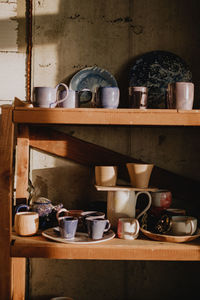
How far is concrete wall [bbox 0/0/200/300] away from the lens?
5.51ft

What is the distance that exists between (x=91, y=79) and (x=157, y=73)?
1.19 ft

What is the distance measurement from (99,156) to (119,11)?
0.82 metres

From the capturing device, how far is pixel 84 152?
167cm

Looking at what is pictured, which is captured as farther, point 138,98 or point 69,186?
point 69,186

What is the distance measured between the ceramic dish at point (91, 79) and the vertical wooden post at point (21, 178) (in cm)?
36

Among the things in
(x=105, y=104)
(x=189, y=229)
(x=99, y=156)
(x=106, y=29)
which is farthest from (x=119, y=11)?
(x=189, y=229)

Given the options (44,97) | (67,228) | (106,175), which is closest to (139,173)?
(106,175)

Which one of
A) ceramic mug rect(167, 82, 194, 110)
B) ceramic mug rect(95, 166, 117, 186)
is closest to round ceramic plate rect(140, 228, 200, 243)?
ceramic mug rect(95, 166, 117, 186)

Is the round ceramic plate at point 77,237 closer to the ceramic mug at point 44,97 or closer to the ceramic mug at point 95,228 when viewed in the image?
the ceramic mug at point 95,228

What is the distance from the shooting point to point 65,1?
5.54 ft

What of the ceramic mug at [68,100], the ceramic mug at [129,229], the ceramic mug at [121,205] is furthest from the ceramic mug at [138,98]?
the ceramic mug at [129,229]

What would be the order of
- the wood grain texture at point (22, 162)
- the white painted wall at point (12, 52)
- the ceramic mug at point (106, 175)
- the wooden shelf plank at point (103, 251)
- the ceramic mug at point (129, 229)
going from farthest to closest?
the white painted wall at point (12, 52) → the wood grain texture at point (22, 162) → the ceramic mug at point (106, 175) → the ceramic mug at point (129, 229) → the wooden shelf plank at point (103, 251)

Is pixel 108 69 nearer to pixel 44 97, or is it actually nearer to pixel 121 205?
pixel 44 97

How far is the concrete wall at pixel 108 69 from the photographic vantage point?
1680mm
